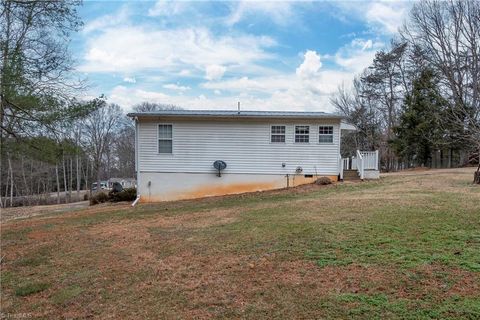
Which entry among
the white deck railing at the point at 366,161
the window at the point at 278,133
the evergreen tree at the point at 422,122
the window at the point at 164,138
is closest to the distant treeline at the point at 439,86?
the evergreen tree at the point at 422,122

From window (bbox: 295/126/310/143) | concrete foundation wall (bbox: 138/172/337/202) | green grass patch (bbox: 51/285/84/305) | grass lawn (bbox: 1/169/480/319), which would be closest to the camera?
grass lawn (bbox: 1/169/480/319)

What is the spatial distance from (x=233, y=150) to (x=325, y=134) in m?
3.76

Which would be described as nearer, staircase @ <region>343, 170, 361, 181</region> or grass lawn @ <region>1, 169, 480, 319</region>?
grass lawn @ <region>1, 169, 480, 319</region>

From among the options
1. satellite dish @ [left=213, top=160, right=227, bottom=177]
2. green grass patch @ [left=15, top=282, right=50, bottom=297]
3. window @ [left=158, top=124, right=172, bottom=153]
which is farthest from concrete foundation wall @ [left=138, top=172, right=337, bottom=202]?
green grass patch @ [left=15, top=282, right=50, bottom=297]

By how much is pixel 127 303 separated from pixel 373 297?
2546 mm

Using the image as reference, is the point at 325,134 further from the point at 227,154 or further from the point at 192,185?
the point at 192,185

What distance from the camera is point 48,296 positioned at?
4.08 metres

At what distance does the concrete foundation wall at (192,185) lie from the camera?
45.4 feet

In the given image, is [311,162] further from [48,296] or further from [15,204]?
[15,204]

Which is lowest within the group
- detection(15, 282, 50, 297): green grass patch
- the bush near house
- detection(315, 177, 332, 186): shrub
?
the bush near house

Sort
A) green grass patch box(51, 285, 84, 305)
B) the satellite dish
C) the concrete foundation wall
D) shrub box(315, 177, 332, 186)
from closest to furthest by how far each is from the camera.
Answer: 1. green grass patch box(51, 285, 84, 305)
2. shrub box(315, 177, 332, 186)
3. the satellite dish
4. the concrete foundation wall

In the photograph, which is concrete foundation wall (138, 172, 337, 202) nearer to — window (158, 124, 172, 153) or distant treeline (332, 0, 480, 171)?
window (158, 124, 172, 153)

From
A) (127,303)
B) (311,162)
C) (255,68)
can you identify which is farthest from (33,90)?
(255,68)

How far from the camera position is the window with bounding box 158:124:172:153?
547 inches
